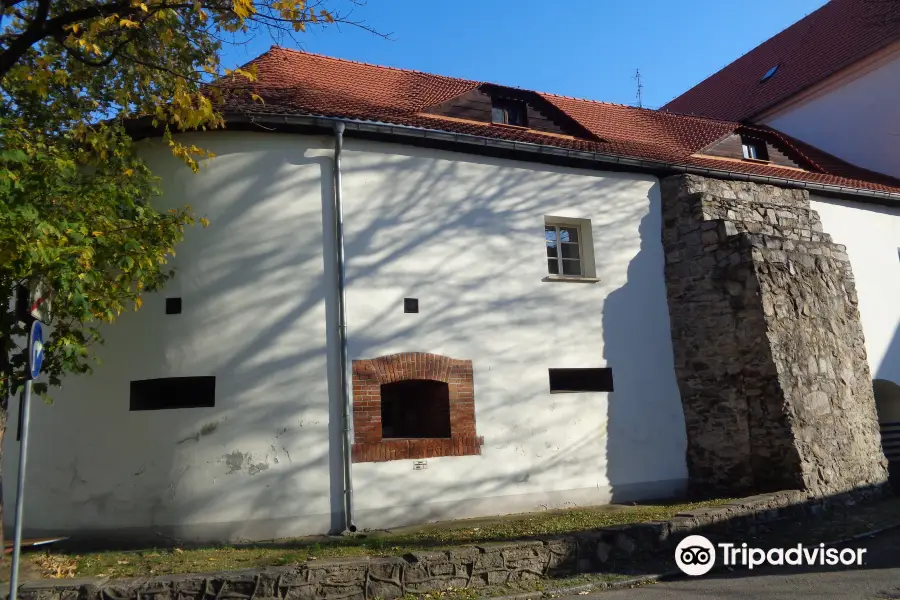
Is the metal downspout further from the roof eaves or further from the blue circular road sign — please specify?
the blue circular road sign

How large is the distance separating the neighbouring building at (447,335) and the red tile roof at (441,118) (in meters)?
0.10

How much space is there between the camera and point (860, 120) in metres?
17.9

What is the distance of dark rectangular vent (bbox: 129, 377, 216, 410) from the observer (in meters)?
8.83

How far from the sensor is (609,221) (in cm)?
1147

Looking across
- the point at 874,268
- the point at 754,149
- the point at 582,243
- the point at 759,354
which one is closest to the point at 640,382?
the point at 759,354

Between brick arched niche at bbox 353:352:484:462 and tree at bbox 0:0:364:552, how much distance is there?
2816mm

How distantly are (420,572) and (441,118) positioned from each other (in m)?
7.22

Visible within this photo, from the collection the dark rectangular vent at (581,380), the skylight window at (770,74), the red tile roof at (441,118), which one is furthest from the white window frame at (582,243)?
the skylight window at (770,74)

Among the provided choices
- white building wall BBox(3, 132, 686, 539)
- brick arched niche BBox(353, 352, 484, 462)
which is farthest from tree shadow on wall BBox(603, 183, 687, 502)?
brick arched niche BBox(353, 352, 484, 462)

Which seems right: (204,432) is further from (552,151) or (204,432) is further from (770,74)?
(770,74)

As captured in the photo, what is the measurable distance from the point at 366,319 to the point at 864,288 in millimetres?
9520

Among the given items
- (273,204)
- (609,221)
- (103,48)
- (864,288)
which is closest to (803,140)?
(864,288)

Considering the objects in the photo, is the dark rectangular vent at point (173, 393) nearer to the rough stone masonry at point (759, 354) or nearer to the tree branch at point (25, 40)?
the tree branch at point (25, 40)

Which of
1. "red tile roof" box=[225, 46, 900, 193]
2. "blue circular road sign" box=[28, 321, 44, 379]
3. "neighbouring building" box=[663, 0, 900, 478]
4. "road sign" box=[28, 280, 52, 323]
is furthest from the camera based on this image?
"neighbouring building" box=[663, 0, 900, 478]
